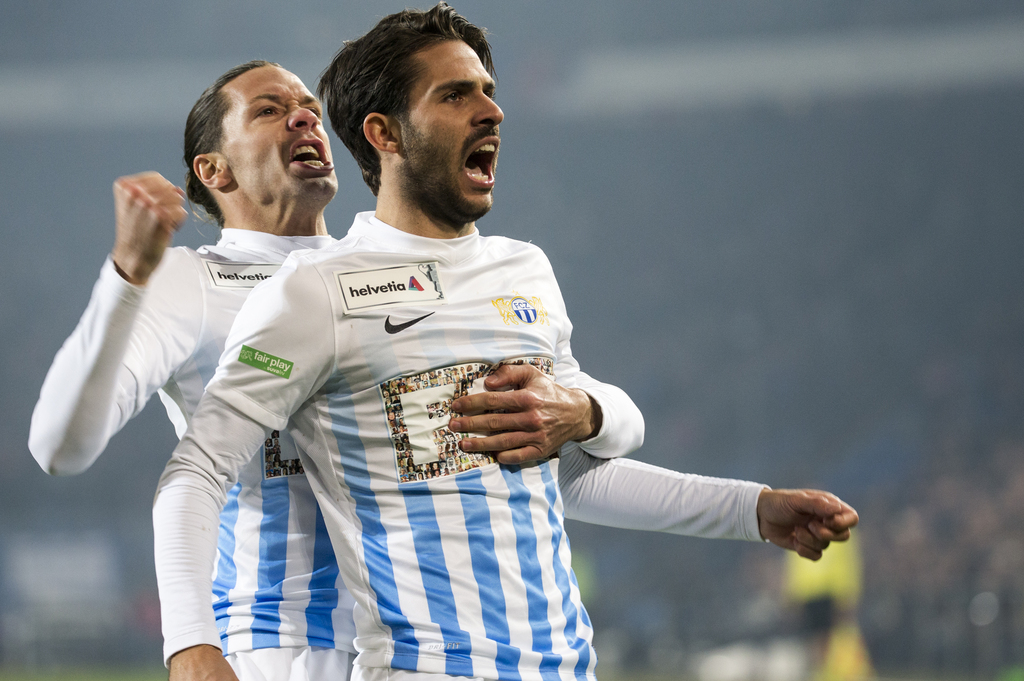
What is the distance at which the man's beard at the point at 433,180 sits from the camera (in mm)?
2002

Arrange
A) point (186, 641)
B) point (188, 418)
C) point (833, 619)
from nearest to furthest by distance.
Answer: point (186, 641) → point (188, 418) → point (833, 619)

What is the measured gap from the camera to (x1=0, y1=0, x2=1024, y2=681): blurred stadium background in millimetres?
10242

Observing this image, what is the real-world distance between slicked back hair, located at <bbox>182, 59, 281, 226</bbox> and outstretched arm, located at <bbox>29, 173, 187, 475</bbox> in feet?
3.04

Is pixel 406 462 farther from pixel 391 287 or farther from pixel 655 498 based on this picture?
pixel 655 498

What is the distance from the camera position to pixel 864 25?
1274cm

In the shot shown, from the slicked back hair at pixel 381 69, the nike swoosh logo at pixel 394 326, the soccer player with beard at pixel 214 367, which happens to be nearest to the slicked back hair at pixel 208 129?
the soccer player with beard at pixel 214 367

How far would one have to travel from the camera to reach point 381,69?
206 cm

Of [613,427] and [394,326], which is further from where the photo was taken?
[613,427]

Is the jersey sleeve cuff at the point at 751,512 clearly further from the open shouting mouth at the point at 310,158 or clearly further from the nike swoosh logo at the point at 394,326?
the open shouting mouth at the point at 310,158

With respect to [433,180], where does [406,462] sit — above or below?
below

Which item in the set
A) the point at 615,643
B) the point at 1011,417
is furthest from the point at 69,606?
the point at 1011,417

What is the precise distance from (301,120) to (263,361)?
3.21ft

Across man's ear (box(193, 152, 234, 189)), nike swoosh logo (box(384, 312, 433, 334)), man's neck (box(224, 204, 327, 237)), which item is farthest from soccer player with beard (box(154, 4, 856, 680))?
man's ear (box(193, 152, 234, 189))

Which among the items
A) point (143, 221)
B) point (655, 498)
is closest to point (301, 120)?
point (143, 221)
